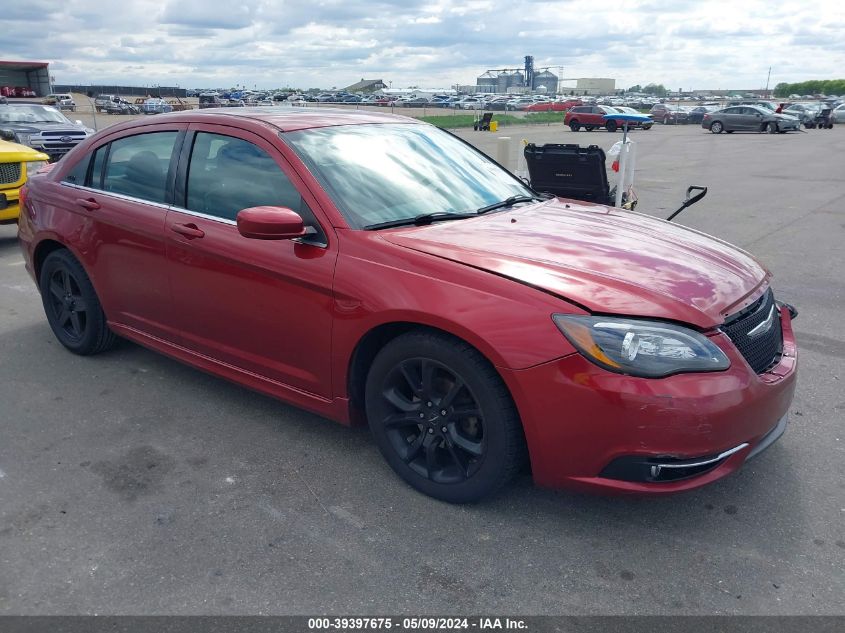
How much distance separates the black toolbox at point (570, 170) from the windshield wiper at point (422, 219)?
5152 mm

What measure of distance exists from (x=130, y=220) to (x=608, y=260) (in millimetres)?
2686

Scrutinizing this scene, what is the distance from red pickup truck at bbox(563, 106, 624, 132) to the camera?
40.1 meters

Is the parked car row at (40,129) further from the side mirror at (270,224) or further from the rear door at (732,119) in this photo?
the rear door at (732,119)

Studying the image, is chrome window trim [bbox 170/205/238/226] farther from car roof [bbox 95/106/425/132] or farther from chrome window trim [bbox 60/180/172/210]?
car roof [bbox 95/106/425/132]

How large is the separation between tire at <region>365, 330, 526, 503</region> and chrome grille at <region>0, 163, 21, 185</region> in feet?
23.8

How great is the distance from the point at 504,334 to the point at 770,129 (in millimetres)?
41715

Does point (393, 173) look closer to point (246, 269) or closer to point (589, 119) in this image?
point (246, 269)

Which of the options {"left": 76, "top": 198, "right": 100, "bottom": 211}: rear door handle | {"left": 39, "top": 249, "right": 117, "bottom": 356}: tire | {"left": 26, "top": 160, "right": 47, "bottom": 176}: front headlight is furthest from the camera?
{"left": 26, "top": 160, "right": 47, "bottom": 176}: front headlight

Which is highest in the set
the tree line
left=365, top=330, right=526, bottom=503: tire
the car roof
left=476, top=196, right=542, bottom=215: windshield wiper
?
the tree line

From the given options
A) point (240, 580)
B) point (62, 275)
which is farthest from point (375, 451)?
point (62, 275)

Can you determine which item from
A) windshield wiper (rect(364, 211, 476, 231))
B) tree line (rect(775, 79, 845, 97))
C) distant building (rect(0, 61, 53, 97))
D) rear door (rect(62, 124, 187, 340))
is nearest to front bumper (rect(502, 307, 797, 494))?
windshield wiper (rect(364, 211, 476, 231))

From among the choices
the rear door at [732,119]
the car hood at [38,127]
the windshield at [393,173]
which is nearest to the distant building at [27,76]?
the car hood at [38,127]

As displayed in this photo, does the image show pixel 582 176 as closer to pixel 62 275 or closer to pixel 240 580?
pixel 62 275

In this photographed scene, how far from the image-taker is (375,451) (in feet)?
11.8
